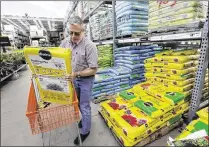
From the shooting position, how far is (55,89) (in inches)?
49.9

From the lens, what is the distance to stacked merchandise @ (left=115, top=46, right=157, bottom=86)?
284cm

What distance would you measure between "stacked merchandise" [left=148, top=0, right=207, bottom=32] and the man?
39.8 inches

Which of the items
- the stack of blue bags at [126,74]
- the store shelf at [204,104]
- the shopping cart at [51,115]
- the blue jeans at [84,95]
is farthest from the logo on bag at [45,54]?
the store shelf at [204,104]

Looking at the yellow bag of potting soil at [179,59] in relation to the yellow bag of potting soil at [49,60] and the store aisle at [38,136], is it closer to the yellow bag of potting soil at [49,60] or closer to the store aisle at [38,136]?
the store aisle at [38,136]

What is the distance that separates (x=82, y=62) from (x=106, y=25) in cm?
242

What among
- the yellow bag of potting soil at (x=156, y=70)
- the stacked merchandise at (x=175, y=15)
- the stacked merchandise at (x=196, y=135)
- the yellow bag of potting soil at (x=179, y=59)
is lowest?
the stacked merchandise at (x=196, y=135)

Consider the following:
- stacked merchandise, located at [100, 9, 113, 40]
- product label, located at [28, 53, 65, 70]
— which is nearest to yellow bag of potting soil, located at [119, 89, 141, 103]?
product label, located at [28, 53, 65, 70]

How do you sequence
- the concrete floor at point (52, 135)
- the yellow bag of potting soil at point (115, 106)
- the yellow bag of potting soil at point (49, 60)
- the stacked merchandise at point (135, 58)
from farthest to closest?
1. the stacked merchandise at point (135, 58)
2. the yellow bag of potting soil at point (115, 106)
3. the concrete floor at point (52, 135)
4. the yellow bag of potting soil at point (49, 60)

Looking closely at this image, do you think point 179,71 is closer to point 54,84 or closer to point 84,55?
point 84,55

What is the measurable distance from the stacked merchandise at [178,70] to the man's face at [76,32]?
3.88 ft

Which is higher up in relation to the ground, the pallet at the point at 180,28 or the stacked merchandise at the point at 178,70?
the pallet at the point at 180,28

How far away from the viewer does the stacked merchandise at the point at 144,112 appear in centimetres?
146

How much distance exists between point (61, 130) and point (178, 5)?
2096 millimetres

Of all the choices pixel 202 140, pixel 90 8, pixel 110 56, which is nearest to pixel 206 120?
pixel 202 140
